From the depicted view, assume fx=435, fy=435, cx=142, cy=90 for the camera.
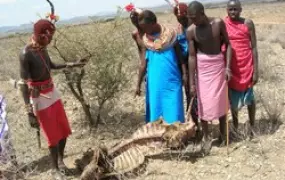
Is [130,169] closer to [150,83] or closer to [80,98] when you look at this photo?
[150,83]

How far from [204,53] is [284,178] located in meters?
1.60

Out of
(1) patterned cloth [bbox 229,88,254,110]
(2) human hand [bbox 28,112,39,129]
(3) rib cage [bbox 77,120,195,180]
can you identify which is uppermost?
(2) human hand [bbox 28,112,39,129]

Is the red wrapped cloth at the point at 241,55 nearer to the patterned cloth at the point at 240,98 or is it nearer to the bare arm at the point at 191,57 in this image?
the patterned cloth at the point at 240,98

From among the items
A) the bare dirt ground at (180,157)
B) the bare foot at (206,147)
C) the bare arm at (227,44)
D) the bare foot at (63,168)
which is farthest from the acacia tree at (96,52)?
the bare foot at (206,147)

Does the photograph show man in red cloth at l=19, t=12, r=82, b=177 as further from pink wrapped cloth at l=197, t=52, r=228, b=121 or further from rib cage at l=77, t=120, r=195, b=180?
pink wrapped cloth at l=197, t=52, r=228, b=121

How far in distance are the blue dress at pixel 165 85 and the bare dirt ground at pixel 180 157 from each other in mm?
661

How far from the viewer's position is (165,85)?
523 centimetres

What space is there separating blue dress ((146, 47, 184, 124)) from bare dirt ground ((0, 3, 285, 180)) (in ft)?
2.17

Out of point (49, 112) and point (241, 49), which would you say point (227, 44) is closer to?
point (241, 49)

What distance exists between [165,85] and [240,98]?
3.09 ft

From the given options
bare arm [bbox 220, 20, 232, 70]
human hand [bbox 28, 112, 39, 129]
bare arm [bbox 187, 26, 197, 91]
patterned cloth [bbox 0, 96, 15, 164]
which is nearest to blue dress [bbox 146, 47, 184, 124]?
bare arm [bbox 187, 26, 197, 91]

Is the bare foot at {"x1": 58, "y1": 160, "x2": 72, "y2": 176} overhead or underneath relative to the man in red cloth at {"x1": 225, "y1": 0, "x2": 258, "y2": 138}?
underneath

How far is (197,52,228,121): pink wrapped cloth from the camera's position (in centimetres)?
491

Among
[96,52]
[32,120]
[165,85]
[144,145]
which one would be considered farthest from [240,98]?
[32,120]
